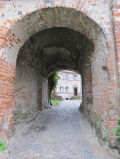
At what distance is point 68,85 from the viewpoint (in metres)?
45.3

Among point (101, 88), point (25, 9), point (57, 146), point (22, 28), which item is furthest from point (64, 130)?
point (25, 9)

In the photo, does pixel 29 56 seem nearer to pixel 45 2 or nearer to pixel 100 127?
pixel 45 2

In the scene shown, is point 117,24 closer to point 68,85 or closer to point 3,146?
point 3,146

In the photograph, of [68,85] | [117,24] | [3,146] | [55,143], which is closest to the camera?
[3,146]

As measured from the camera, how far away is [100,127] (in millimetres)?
5863

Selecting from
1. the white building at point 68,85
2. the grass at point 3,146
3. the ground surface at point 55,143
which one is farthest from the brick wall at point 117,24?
the white building at point 68,85

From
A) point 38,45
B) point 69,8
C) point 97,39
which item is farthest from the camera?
point 38,45

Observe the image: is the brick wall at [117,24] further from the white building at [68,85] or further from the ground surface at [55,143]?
the white building at [68,85]

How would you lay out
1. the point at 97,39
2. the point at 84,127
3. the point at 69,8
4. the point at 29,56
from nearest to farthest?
1. the point at 69,8
2. the point at 97,39
3. the point at 84,127
4. the point at 29,56

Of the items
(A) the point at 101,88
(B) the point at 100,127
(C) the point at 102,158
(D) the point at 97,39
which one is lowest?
(C) the point at 102,158

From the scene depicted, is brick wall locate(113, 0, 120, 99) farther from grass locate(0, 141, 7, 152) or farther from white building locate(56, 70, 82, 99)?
white building locate(56, 70, 82, 99)

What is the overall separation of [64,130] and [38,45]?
437 cm

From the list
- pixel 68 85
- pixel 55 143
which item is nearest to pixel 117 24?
pixel 55 143

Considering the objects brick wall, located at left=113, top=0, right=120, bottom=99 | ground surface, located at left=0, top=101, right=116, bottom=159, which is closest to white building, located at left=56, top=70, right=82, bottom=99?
ground surface, located at left=0, top=101, right=116, bottom=159
